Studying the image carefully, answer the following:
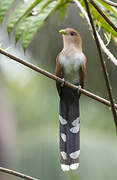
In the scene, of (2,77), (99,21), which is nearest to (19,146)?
(2,77)

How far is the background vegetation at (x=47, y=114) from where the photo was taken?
4.34 metres

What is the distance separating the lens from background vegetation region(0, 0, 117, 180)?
4.34 metres

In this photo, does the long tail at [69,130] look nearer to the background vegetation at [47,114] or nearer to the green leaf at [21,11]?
the green leaf at [21,11]

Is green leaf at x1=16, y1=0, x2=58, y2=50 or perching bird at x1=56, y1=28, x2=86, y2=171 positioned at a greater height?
green leaf at x1=16, y1=0, x2=58, y2=50

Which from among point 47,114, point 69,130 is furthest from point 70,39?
point 47,114

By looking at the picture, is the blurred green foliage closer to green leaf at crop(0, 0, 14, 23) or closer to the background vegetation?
green leaf at crop(0, 0, 14, 23)

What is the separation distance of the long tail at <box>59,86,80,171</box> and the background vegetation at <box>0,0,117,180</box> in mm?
1651

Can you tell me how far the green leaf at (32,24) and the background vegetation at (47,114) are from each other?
2.27 meters

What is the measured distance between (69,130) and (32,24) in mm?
722

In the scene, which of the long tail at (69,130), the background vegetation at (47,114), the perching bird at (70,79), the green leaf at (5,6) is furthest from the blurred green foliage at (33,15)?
the background vegetation at (47,114)

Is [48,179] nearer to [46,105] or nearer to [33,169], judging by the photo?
[33,169]

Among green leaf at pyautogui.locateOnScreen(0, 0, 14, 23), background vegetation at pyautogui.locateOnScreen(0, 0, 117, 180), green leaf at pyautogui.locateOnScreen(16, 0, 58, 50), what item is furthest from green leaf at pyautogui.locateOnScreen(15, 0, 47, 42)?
background vegetation at pyautogui.locateOnScreen(0, 0, 117, 180)

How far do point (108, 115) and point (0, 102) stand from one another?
1.73m

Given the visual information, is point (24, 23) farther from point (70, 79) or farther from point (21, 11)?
point (70, 79)
